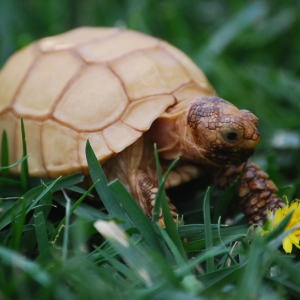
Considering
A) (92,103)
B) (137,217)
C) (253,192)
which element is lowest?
(253,192)

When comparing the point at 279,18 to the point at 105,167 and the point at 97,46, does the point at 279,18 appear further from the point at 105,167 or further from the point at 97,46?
the point at 105,167

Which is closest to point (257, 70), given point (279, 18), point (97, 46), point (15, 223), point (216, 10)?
point (279, 18)

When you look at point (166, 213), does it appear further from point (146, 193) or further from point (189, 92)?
point (189, 92)

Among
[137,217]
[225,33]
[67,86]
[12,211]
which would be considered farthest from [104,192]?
[225,33]

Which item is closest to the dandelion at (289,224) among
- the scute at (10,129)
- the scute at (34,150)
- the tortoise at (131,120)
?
the tortoise at (131,120)

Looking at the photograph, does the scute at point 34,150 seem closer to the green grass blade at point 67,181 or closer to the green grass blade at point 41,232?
the green grass blade at point 67,181

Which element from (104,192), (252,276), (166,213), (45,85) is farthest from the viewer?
(45,85)

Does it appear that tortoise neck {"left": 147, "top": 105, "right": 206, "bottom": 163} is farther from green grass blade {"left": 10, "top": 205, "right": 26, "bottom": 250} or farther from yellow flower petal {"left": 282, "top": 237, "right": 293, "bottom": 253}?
green grass blade {"left": 10, "top": 205, "right": 26, "bottom": 250}
